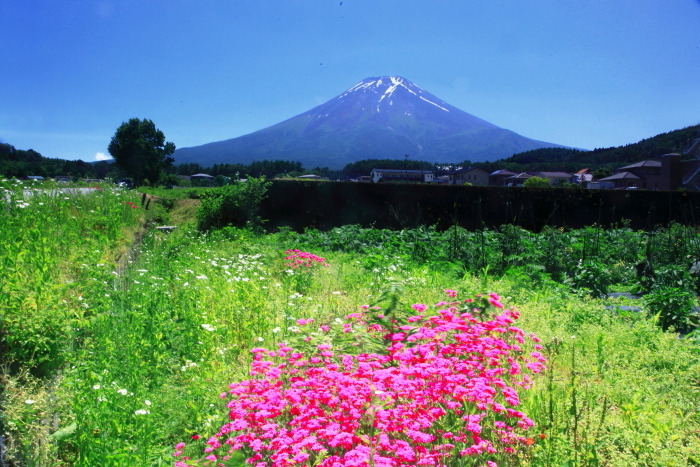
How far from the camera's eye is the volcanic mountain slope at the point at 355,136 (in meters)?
152

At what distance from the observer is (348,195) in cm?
1711

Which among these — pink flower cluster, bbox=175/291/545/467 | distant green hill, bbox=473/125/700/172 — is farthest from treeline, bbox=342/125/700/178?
pink flower cluster, bbox=175/291/545/467

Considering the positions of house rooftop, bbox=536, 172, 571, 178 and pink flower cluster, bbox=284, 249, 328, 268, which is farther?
house rooftop, bbox=536, 172, 571, 178

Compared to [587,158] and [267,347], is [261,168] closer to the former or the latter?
[587,158]

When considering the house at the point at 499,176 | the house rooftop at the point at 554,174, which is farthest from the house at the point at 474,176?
the house rooftop at the point at 554,174

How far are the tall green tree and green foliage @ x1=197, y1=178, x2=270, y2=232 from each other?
36.2m

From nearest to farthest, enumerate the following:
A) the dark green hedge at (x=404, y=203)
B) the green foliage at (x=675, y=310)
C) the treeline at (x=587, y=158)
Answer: the green foliage at (x=675, y=310)
the dark green hedge at (x=404, y=203)
the treeline at (x=587, y=158)

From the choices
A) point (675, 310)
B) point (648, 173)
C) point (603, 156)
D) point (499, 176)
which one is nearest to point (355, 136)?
point (499, 176)

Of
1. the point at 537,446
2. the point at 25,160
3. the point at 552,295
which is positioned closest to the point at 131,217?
the point at 25,160

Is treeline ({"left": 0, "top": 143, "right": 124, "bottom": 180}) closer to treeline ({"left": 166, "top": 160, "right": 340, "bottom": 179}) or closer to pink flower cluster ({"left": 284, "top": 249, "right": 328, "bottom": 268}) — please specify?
pink flower cluster ({"left": 284, "top": 249, "right": 328, "bottom": 268})

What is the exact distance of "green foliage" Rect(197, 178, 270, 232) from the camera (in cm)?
1435

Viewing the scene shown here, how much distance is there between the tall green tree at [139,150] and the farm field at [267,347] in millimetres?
44169

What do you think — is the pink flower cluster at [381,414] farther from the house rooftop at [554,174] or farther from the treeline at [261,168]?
the house rooftop at [554,174]

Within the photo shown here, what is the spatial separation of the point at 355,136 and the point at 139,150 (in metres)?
130
